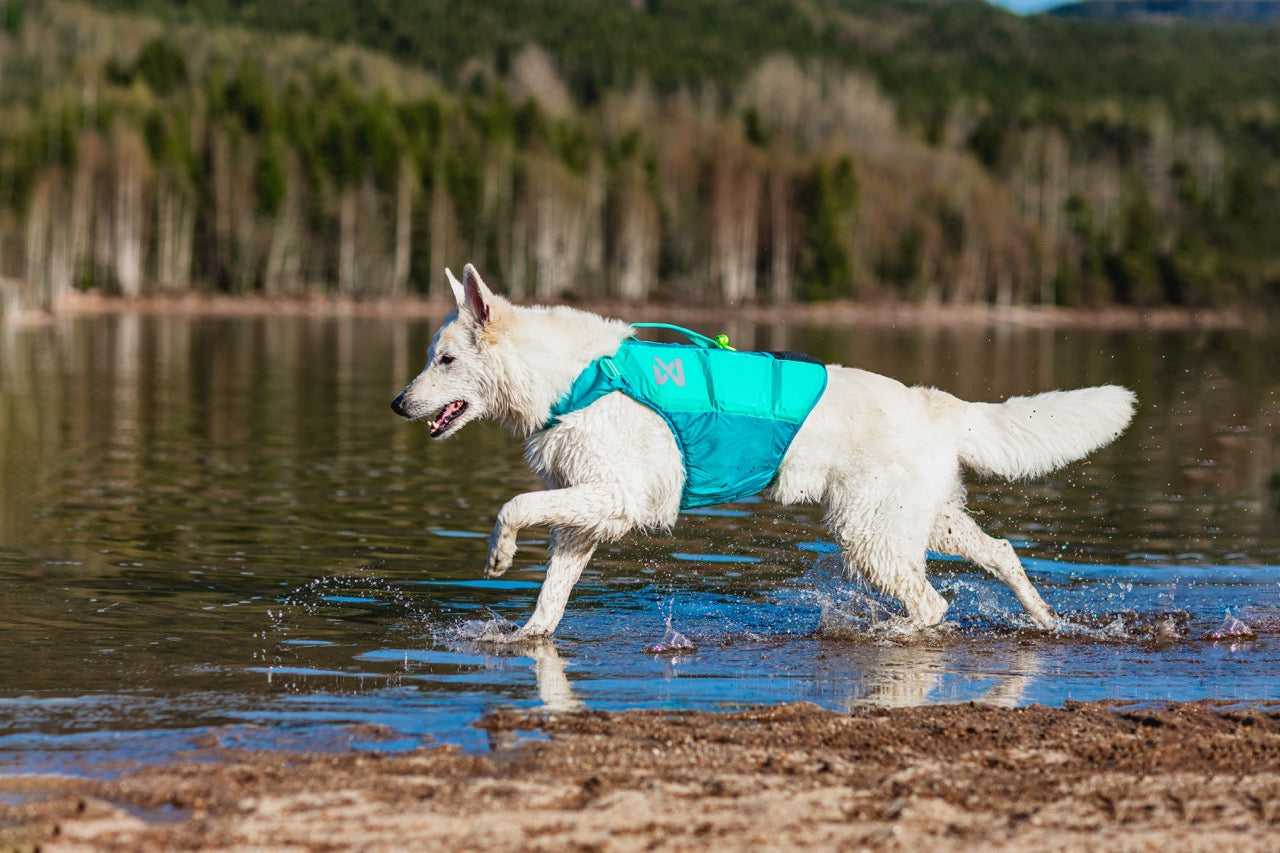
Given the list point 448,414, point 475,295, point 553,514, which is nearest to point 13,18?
point 448,414

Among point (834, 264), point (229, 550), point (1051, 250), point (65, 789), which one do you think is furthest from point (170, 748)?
point (1051, 250)

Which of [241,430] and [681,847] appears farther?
[241,430]

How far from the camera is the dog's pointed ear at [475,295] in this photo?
989 centimetres

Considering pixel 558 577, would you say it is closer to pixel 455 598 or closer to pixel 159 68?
pixel 455 598

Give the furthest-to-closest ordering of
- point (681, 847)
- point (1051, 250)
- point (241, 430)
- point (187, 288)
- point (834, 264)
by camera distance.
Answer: point (1051, 250), point (834, 264), point (187, 288), point (241, 430), point (681, 847)

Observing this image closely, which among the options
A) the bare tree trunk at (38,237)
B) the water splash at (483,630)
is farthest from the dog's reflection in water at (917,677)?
the bare tree trunk at (38,237)

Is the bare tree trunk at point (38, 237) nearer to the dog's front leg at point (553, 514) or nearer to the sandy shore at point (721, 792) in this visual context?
the dog's front leg at point (553, 514)

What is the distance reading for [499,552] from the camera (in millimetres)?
9805

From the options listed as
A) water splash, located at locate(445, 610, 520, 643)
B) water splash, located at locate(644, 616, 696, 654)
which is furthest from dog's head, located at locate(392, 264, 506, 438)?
water splash, located at locate(644, 616, 696, 654)

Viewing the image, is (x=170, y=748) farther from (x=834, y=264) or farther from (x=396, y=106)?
(x=396, y=106)

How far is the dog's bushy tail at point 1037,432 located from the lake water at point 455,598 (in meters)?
1.25

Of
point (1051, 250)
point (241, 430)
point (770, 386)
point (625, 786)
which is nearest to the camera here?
point (625, 786)

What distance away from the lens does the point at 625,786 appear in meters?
6.65

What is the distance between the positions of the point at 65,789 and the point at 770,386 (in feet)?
17.3
